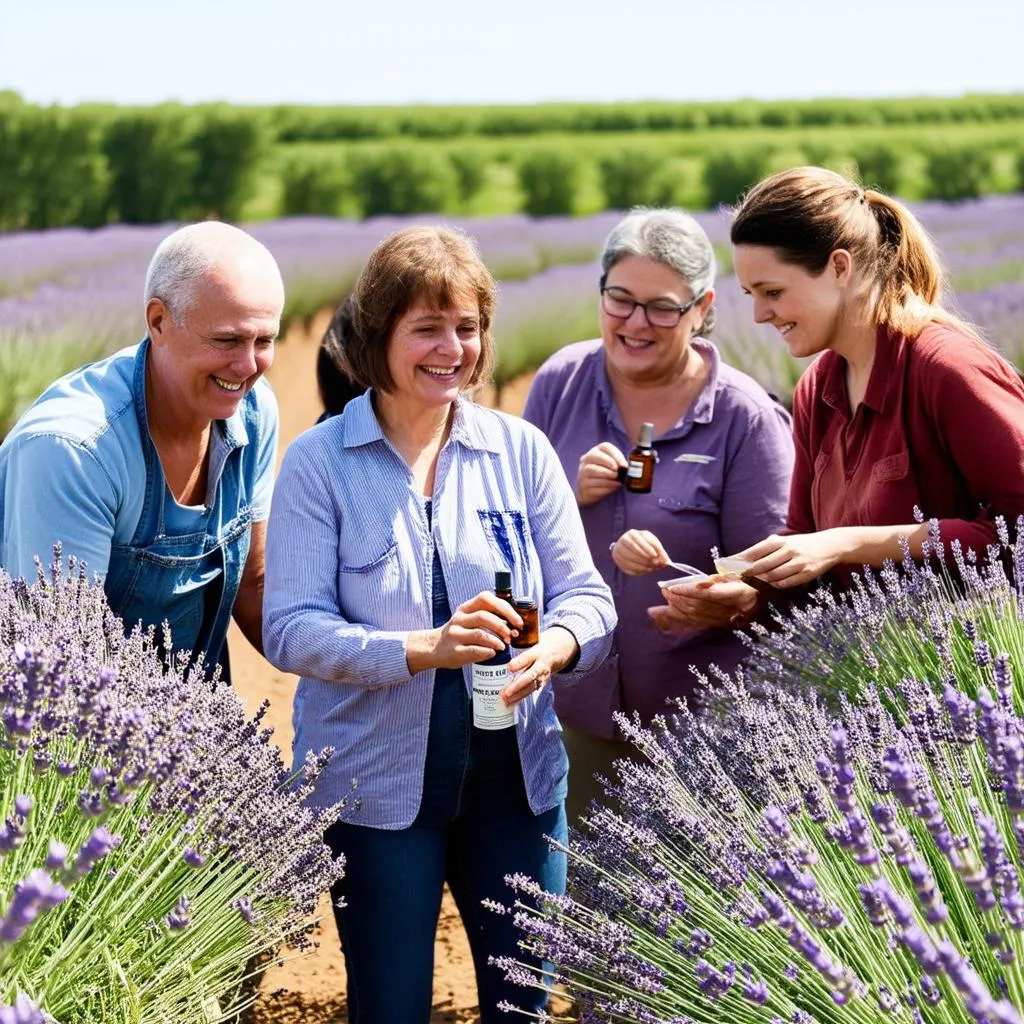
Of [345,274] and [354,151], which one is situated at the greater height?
→ [354,151]

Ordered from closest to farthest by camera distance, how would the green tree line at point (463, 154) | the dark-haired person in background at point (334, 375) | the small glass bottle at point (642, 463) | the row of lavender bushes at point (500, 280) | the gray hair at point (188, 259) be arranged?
the gray hair at point (188, 259) → the small glass bottle at point (642, 463) → the dark-haired person in background at point (334, 375) → the row of lavender bushes at point (500, 280) → the green tree line at point (463, 154)

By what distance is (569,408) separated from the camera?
406 centimetres

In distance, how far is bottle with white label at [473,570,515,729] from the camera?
278 cm

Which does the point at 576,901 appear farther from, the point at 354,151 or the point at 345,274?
the point at 354,151

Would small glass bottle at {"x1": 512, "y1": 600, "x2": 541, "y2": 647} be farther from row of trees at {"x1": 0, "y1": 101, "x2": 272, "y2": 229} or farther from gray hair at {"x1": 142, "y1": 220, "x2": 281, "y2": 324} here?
row of trees at {"x1": 0, "y1": 101, "x2": 272, "y2": 229}

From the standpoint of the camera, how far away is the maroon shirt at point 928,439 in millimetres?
3023

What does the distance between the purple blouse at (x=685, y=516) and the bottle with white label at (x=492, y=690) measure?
106 cm

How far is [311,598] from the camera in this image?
282 cm

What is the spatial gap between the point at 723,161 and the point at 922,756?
12438 mm

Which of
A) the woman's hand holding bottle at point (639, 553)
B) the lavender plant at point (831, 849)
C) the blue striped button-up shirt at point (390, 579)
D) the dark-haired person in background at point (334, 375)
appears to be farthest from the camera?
the dark-haired person in background at point (334, 375)

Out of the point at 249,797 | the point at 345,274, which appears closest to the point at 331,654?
the point at 249,797

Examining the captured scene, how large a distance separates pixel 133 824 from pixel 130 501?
897mm

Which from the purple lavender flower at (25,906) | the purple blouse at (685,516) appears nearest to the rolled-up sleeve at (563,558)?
the purple blouse at (685,516)

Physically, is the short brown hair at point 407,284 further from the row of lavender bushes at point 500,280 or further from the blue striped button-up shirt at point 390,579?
the row of lavender bushes at point 500,280
